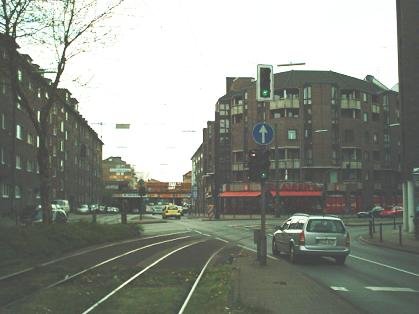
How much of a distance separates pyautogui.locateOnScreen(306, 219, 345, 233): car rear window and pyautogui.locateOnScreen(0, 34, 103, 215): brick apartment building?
38.8 ft

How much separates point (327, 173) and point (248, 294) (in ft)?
229

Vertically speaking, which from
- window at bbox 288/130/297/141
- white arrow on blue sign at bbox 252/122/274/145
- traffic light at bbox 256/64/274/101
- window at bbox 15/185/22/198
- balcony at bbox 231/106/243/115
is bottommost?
window at bbox 15/185/22/198

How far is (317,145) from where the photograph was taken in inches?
3086

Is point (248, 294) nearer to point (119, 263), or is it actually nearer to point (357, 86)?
point (119, 263)

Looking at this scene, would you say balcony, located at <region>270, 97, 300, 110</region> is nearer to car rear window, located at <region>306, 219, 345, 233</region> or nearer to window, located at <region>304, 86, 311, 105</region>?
window, located at <region>304, 86, 311, 105</region>

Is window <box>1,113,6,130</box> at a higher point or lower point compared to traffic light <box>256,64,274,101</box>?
higher

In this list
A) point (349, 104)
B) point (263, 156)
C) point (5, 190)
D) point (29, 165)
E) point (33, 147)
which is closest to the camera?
point (263, 156)

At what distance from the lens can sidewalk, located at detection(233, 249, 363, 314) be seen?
923 cm

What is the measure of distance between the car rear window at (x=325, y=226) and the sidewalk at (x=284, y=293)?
3265mm

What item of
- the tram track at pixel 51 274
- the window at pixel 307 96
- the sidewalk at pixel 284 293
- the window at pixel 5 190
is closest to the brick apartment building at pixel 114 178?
the window at pixel 307 96

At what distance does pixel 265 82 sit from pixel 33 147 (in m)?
46.1

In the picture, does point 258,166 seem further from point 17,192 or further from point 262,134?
point 17,192

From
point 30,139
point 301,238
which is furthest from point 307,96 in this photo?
point 301,238

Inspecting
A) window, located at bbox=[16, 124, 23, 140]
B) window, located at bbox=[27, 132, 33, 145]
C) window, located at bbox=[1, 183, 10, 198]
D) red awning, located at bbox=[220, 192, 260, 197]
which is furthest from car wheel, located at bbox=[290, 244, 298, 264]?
red awning, located at bbox=[220, 192, 260, 197]
